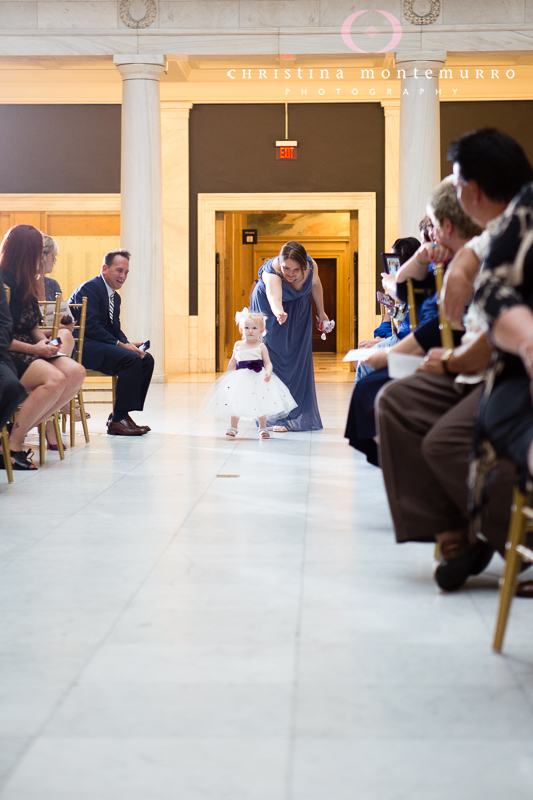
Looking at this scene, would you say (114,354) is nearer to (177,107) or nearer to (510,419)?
(510,419)

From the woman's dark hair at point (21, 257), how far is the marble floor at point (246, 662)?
5.09ft

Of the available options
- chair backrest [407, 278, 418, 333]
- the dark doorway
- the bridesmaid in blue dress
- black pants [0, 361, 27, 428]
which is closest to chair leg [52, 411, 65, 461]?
black pants [0, 361, 27, 428]

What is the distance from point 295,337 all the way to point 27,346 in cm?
269

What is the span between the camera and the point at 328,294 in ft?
82.2

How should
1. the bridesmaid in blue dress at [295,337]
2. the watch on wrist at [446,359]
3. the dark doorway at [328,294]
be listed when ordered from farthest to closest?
the dark doorway at [328,294] → the bridesmaid in blue dress at [295,337] → the watch on wrist at [446,359]

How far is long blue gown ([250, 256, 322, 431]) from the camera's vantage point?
23.2ft

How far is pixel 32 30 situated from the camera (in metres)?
11.0

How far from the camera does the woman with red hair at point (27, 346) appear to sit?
16.6 ft

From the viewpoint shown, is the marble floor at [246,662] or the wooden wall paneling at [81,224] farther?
the wooden wall paneling at [81,224]

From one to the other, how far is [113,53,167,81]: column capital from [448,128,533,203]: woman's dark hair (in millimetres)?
9739

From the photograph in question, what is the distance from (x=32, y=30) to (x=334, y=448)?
790cm

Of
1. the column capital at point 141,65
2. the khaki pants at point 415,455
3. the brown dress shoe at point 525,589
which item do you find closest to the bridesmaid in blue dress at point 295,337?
the khaki pants at point 415,455

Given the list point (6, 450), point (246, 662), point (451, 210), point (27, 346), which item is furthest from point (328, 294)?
point (246, 662)

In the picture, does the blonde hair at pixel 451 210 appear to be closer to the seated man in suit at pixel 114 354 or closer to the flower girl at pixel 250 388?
the flower girl at pixel 250 388
